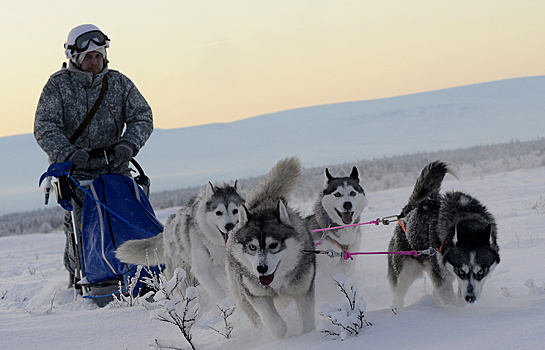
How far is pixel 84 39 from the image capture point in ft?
18.8

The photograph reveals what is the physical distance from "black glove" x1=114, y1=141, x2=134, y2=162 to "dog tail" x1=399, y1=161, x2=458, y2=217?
2832mm

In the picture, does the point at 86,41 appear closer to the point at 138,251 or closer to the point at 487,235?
the point at 138,251

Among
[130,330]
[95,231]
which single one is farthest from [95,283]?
[130,330]

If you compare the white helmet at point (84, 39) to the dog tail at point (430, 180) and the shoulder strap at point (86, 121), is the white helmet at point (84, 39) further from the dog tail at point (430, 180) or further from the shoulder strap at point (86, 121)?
the dog tail at point (430, 180)

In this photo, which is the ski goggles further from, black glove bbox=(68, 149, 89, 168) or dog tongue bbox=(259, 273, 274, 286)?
dog tongue bbox=(259, 273, 274, 286)

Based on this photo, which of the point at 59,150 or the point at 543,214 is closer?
the point at 59,150

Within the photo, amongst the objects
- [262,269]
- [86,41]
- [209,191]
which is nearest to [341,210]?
[209,191]

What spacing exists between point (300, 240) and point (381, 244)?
14.1 feet

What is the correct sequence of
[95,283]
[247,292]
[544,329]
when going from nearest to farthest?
[544,329] → [247,292] → [95,283]

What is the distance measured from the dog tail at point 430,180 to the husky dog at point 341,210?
3.72 ft

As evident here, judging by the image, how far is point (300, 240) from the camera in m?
3.82

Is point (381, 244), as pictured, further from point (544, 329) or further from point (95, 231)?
point (544, 329)

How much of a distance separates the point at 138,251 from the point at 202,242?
0.61m

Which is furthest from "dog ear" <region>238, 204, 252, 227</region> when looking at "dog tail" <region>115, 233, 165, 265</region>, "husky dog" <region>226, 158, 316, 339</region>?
"dog tail" <region>115, 233, 165, 265</region>
